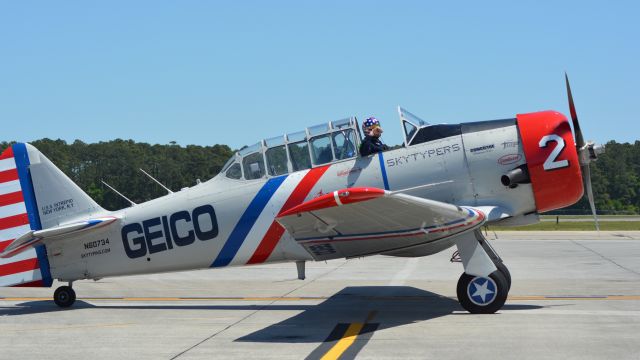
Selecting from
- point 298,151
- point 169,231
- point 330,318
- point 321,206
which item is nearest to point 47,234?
point 169,231

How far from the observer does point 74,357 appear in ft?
25.1

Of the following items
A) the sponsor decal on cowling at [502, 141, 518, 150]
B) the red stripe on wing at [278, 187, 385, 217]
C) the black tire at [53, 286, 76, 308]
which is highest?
the sponsor decal on cowling at [502, 141, 518, 150]

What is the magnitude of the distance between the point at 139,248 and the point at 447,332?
557cm

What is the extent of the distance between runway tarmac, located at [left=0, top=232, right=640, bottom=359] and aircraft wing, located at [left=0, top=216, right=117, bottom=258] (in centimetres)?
105

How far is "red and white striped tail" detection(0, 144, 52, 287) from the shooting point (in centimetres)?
1180

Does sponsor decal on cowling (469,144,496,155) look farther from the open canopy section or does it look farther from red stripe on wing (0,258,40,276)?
red stripe on wing (0,258,40,276)

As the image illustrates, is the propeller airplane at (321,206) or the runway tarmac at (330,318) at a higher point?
the propeller airplane at (321,206)

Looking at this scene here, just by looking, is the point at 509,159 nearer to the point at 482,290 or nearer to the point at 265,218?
the point at 482,290

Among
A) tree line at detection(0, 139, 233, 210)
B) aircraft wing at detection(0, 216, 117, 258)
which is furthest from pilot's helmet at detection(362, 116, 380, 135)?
tree line at detection(0, 139, 233, 210)

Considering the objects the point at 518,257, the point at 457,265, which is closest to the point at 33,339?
the point at 457,265

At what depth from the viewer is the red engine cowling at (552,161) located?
A: 9.99 meters

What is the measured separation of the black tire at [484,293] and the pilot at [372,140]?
2331 mm

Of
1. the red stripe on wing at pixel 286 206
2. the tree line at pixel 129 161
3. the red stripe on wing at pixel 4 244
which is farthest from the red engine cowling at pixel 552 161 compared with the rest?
the tree line at pixel 129 161

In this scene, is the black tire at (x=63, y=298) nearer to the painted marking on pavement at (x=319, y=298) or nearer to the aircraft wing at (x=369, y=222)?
the painted marking on pavement at (x=319, y=298)
